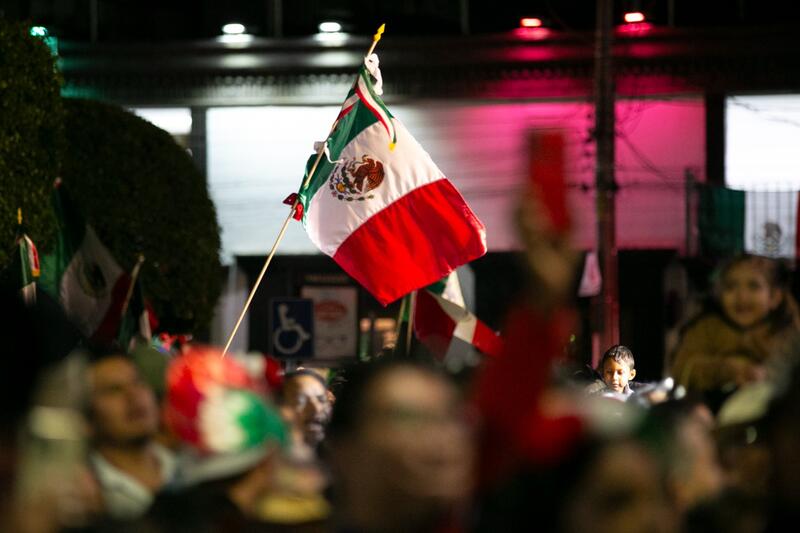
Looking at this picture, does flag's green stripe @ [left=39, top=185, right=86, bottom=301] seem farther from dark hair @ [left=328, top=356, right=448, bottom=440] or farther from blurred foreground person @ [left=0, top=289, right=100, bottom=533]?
dark hair @ [left=328, top=356, right=448, bottom=440]

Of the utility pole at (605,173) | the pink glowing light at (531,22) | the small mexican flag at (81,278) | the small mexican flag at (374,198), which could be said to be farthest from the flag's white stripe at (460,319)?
the pink glowing light at (531,22)

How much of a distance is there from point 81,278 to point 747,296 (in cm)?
1361

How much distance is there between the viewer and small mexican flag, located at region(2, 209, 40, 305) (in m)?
14.9

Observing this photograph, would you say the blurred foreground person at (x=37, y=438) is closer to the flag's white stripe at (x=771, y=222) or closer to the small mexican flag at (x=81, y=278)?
the small mexican flag at (x=81, y=278)

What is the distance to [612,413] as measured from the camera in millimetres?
4672

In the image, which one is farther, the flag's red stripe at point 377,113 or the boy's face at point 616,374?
the boy's face at point 616,374

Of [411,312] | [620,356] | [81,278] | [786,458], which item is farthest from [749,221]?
[786,458]

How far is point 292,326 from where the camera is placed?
22016mm

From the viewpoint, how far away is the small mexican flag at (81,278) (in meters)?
17.9

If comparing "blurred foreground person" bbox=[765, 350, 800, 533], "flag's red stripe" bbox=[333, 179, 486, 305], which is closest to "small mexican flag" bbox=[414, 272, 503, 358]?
"flag's red stripe" bbox=[333, 179, 486, 305]

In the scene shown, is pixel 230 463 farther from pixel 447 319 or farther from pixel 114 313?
pixel 114 313

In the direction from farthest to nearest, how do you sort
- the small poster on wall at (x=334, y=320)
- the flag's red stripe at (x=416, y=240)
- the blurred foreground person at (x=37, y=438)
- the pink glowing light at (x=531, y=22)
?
1. the pink glowing light at (x=531, y=22)
2. the small poster on wall at (x=334, y=320)
3. the flag's red stripe at (x=416, y=240)
4. the blurred foreground person at (x=37, y=438)

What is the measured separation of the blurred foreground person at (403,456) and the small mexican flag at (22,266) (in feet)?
35.9

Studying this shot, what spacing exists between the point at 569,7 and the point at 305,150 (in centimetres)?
506
